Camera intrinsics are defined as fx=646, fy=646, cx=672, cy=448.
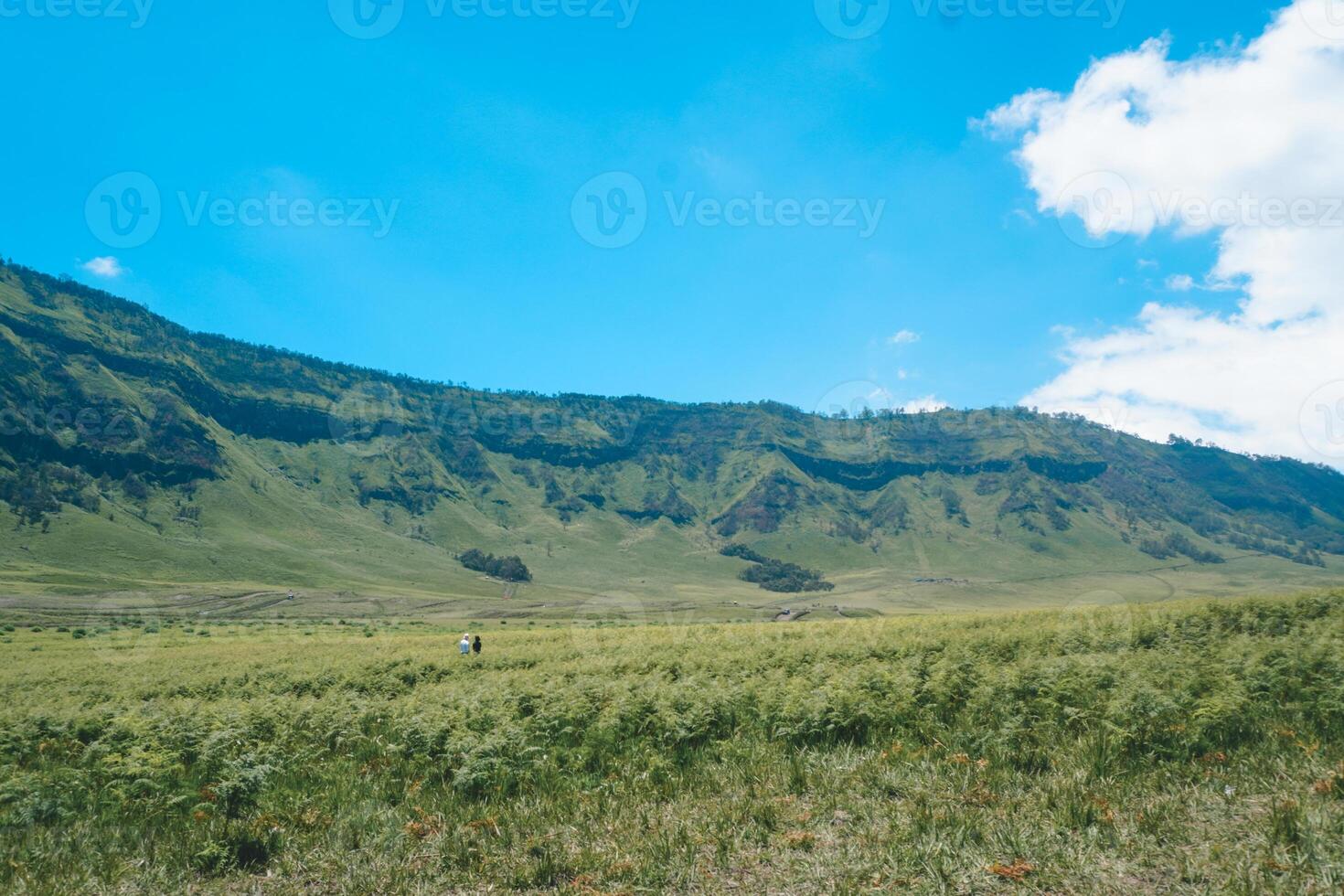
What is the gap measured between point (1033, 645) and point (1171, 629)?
427cm

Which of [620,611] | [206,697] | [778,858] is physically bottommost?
[620,611]

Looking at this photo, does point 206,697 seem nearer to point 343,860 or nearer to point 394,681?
point 394,681

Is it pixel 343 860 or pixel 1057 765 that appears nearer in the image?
pixel 343 860

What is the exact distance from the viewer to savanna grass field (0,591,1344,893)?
6516 millimetres

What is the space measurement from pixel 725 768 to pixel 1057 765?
4.55m

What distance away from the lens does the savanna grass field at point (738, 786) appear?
21.4 ft

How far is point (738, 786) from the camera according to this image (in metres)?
9.11

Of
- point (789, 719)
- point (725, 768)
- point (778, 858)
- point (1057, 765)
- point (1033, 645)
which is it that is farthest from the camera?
point (1033, 645)

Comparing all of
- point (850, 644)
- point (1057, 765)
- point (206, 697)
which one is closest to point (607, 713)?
point (1057, 765)

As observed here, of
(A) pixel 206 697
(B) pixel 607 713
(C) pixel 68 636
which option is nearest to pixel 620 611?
(C) pixel 68 636

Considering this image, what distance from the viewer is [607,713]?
1228 centimetres

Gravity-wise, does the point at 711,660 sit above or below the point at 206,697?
above

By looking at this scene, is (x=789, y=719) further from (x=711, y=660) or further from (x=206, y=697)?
(x=206, y=697)

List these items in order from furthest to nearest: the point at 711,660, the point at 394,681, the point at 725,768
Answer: the point at 394,681
the point at 711,660
the point at 725,768
